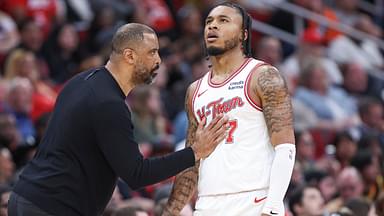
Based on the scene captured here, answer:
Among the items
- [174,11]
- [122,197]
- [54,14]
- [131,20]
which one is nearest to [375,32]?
[174,11]

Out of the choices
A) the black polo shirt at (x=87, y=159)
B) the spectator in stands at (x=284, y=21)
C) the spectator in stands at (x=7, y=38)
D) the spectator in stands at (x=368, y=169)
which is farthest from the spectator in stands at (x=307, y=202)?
the spectator in stands at (x=284, y=21)

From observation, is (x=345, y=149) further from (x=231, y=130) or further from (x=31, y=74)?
(x=231, y=130)

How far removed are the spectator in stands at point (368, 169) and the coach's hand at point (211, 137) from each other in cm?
546

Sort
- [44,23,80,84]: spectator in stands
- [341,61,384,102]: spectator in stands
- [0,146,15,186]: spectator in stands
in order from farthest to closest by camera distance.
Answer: [341,61,384,102]: spectator in stands
[44,23,80,84]: spectator in stands
[0,146,15,186]: spectator in stands

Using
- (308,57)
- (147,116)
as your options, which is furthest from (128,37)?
(308,57)

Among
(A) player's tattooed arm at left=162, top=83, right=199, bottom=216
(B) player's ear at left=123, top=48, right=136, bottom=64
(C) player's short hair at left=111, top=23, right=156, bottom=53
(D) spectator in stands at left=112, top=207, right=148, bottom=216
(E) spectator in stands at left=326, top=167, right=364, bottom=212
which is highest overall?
(C) player's short hair at left=111, top=23, right=156, bottom=53

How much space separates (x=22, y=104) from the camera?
1159 centimetres

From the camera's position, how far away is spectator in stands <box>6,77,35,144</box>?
11.5 m

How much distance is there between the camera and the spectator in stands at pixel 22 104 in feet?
37.8

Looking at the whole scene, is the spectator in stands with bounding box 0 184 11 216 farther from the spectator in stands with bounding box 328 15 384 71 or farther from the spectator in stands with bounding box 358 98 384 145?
the spectator in stands with bounding box 328 15 384 71

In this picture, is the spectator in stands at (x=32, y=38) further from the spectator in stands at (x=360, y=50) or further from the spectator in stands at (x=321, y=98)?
the spectator in stands at (x=360, y=50)

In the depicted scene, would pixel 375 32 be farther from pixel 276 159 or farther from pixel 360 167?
pixel 276 159

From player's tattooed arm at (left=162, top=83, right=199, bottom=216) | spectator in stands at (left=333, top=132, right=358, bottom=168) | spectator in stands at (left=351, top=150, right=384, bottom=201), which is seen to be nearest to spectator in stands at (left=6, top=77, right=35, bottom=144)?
spectator in stands at (left=333, top=132, right=358, bottom=168)

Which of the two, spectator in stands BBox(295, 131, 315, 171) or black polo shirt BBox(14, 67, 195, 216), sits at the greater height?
black polo shirt BBox(14, 67, 195, 216)
